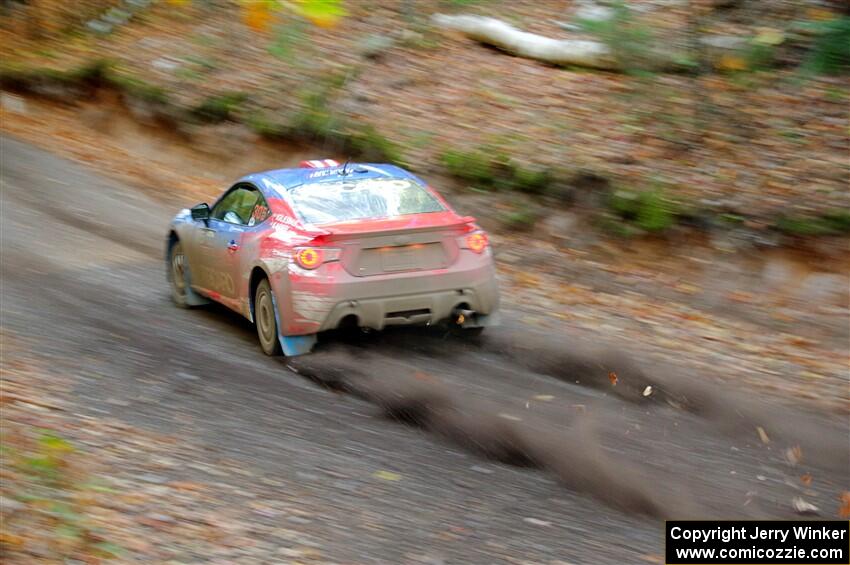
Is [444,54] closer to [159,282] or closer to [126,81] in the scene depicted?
[126,81]

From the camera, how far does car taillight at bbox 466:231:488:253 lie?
340 inches

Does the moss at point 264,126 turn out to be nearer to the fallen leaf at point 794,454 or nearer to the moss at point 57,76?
the moss at point 57,76

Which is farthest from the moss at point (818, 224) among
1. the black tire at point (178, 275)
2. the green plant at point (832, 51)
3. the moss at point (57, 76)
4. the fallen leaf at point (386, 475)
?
the moss at point (57, 76)

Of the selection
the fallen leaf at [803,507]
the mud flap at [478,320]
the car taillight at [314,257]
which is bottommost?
the mud flap at [478,320]

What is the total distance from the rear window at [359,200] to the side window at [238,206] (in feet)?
1.85

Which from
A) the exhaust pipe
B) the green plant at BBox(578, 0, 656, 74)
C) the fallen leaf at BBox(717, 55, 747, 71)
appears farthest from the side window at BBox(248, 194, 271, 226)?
the fallen leaf at BBox(717, 55, 747, 71)

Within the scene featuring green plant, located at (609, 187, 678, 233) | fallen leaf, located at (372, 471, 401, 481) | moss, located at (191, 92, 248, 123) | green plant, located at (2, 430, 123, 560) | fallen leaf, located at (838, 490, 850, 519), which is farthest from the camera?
moss, located at (191, 92, 248, 123)

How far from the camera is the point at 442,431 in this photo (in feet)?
22.4

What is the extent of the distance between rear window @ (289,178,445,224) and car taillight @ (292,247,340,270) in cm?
36

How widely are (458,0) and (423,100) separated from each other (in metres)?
2.95

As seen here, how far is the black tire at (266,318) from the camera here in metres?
8.56

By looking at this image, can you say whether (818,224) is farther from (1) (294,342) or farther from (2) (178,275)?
(2) (178,275)

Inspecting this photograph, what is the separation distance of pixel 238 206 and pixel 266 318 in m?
1.44

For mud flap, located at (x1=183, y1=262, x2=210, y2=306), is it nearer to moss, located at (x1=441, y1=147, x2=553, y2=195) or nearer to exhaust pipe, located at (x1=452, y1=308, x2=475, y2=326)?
exhaust pipe, located at (x1=452, y1=308, x2=475, y2=326)
